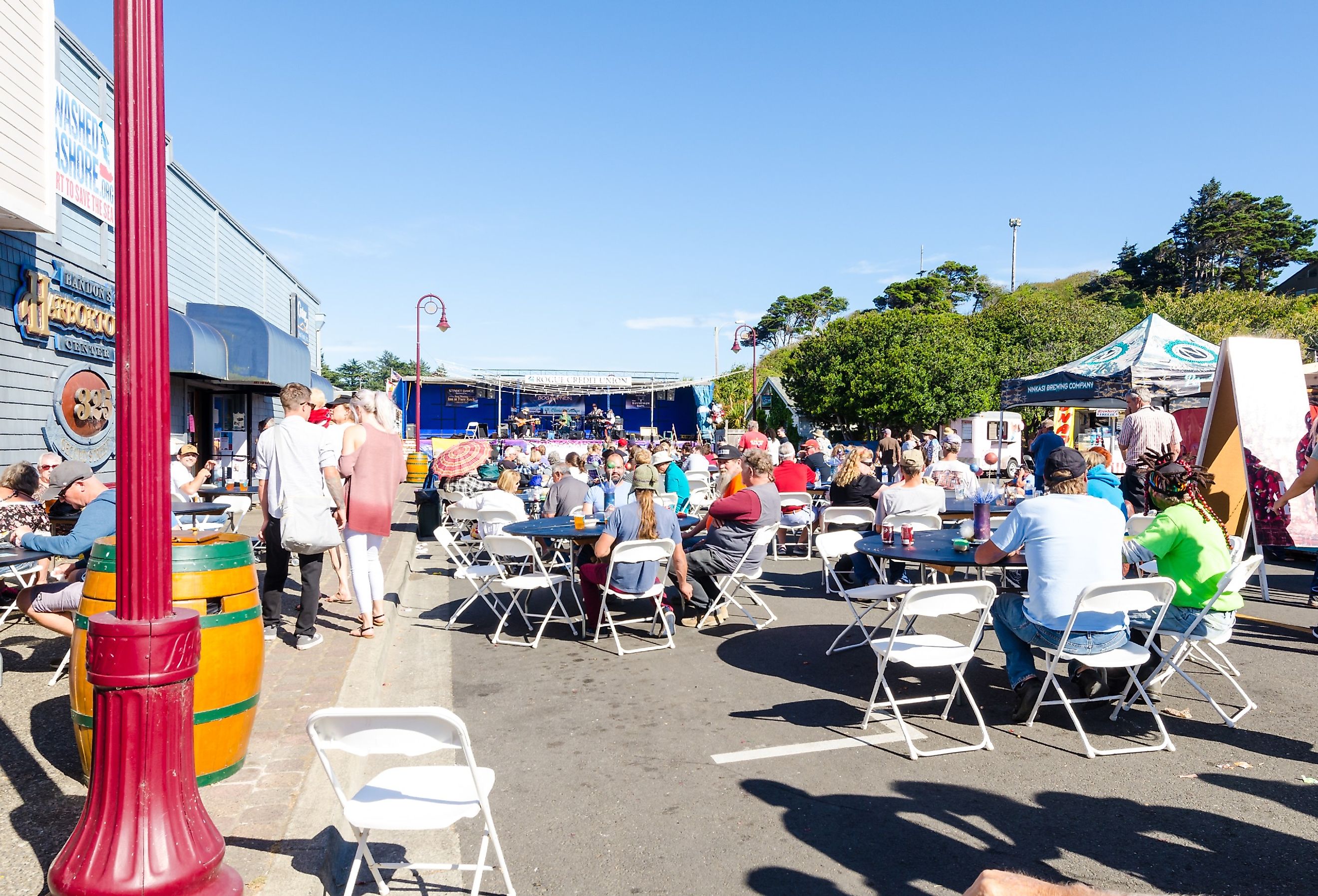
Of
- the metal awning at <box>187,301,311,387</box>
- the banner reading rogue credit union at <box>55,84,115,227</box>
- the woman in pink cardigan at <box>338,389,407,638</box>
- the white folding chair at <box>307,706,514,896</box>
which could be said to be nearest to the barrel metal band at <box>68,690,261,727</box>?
the white folding chair at <box>307,706,514,896</box>

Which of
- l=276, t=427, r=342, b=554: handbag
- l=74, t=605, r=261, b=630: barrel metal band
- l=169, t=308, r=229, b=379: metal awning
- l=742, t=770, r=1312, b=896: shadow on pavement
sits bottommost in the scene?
l=742, t=770, r=1312, b=896: shadow on pavement

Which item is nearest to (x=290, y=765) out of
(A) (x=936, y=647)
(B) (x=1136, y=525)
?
(A) (x=936, y=647)

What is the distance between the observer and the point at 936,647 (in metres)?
4.50

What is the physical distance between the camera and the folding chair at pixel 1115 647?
13.5ft

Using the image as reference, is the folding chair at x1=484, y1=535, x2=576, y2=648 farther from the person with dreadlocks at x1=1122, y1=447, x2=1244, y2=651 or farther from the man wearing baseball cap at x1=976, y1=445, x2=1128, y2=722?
the person with dreadlocks at x1=1122, y1=447, x2=1244, y2=651

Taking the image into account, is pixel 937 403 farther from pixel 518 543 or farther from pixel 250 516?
pixel 518 543

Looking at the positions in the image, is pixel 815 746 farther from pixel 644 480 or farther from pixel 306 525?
pixel 306 525

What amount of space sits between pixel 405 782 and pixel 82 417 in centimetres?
974

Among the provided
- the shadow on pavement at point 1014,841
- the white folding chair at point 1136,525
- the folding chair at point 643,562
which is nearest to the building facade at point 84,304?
the folding chair at point 643,562

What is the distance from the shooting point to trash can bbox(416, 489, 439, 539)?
12.0m

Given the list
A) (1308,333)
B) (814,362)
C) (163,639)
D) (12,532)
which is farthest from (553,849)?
(1308,333)

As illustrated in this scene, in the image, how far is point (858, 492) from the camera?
9.58 m

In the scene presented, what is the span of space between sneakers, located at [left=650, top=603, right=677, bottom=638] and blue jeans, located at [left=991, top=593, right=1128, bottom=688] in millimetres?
2337

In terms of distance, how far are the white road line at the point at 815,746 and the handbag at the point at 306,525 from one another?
3146 millimetres
